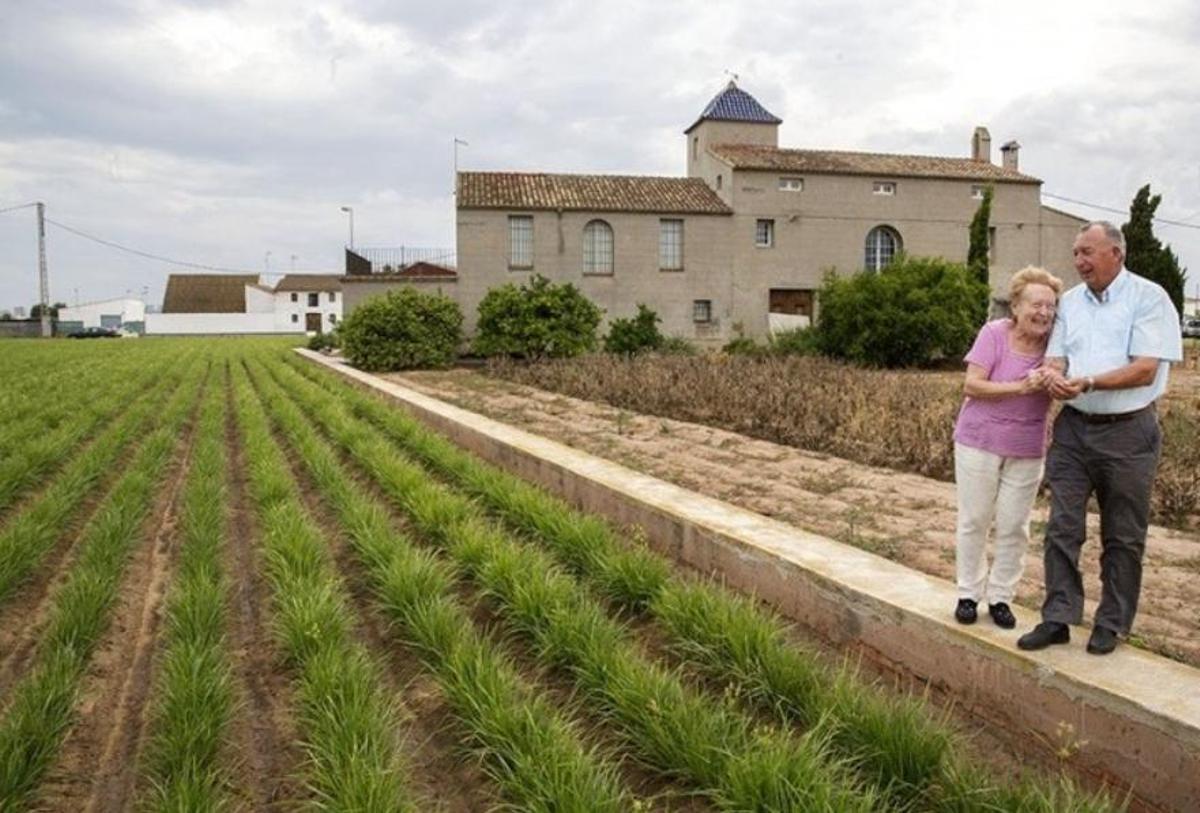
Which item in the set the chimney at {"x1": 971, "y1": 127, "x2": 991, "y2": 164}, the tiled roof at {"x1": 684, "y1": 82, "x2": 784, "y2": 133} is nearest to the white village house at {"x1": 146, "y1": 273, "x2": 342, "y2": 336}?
the tiled roof at {"x1": 684, "y1": 82, "x2": 784, "y2": 133}

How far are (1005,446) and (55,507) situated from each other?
6513 millimetres

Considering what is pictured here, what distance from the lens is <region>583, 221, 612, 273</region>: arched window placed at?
29.8m

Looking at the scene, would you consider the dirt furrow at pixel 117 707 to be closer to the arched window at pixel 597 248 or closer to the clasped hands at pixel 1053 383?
the clasped hands at pixel 1053 383

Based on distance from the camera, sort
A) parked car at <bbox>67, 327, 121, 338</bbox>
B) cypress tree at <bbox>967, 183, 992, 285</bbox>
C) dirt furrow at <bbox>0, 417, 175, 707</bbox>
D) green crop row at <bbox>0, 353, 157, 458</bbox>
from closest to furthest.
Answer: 1. dirt furrow at <bbox>0, 417, 175, 707</bbox>
2. green crop row at <bbox>0, 353, 157, 458</bbox>
3. cypress tree at <bbox>967, 183, 992, 285</bbox>
4. parked car at <bbox>67, 327, 121, 338</bbox>

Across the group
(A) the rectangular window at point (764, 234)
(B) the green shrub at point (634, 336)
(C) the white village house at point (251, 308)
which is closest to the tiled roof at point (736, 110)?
(A) the rectangular window at point (764, 234)

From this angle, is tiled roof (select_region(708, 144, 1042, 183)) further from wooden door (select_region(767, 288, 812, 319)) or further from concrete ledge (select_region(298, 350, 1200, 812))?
concrete ledge (select_region(298, 350, 1200, 812))

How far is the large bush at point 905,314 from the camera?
2359 cm

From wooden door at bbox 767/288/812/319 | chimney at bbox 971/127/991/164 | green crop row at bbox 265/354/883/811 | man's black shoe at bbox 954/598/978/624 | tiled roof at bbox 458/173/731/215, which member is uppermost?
chimney at bbox 971/127/991/164

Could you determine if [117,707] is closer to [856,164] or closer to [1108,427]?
[1108,427]

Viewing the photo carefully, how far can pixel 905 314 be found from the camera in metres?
23.5

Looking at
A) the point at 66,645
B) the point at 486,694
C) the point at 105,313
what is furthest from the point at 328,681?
the point at 105,313

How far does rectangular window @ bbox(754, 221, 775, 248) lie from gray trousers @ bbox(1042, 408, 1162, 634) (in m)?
28.4

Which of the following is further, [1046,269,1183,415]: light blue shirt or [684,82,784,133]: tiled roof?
[684,82,784,133]: tiled roof

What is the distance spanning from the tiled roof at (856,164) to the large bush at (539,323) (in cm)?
1027
